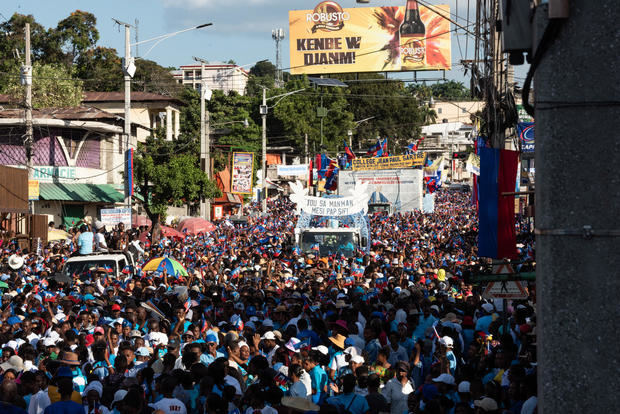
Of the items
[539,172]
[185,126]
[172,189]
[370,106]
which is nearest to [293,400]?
[539,172]

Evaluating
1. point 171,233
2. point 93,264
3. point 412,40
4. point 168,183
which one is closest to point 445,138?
point 412,40

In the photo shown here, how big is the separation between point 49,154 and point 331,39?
34.2 metres

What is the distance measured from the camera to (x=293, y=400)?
660 cm

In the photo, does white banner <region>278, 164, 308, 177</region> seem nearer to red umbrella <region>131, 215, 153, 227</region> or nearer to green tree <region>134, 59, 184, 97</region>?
red umbrella <region>131, 215, 153, 227</region>

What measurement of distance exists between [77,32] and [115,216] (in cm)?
3973

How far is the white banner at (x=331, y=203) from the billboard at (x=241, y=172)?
16.5 meters

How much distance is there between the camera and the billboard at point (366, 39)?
220 feet

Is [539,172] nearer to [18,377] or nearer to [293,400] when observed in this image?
[293,400]

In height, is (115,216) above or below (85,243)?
above

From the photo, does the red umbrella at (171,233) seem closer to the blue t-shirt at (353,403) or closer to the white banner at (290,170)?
the white banner at (290,170)

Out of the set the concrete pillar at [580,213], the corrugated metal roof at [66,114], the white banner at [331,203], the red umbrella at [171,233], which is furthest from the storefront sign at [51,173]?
the concrete pillar at [580,213]

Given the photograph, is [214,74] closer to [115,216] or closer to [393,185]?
[393,185]

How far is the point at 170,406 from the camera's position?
6.95m

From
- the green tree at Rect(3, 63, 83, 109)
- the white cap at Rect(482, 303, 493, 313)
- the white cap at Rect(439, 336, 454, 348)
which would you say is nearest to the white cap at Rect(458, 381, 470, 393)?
the white cap at Rect(439, 336, 454, 348)
